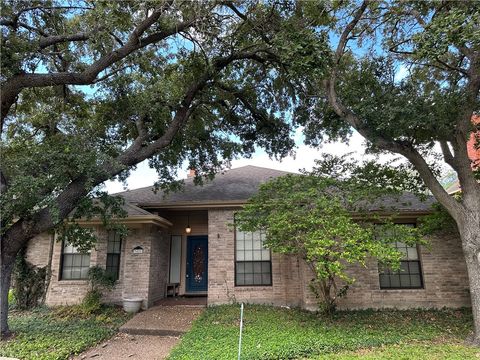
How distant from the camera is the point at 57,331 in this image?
767 cm

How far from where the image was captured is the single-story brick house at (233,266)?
949 cm

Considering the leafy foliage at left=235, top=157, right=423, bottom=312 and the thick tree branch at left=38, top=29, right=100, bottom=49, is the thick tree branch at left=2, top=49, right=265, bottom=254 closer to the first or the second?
the thick tree branch at left=38, top=29, right=100, bottom=49

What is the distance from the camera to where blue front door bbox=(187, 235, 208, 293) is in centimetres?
1260

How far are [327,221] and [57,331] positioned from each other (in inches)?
278

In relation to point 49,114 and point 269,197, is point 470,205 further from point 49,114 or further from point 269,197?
point 49,114

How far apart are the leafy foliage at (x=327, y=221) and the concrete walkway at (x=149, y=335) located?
3.21 meters

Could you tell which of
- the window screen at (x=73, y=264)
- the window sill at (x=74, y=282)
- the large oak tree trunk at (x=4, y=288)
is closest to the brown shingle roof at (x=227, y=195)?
the window screen at (x=73, y=264)

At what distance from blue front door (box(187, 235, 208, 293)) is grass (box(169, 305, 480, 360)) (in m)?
3.42

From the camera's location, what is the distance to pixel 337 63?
865 centimetres

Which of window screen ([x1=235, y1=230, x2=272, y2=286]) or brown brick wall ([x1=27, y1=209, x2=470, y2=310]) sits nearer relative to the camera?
brown brick wall ([x1=27, y1=209, x2=470, y2=310])

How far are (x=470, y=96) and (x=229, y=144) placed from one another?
771cm

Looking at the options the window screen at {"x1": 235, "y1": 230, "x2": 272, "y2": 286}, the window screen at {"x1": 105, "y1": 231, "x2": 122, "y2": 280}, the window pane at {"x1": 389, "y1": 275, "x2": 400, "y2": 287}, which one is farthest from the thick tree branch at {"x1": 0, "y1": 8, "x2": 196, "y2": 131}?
the window pane at {"x1": 389, "y1": 275, "x2": 400, "y2": 287}

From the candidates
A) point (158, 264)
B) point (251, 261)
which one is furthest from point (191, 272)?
point (251, 261)

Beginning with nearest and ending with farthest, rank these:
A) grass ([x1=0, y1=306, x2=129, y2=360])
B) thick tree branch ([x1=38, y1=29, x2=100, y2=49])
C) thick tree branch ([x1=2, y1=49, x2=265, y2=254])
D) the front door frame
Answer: grass ([x1=0, y1=306, x2=129, y2=360]) → thick tree branch ([x1=2, y1=49, x2=265, y2=254]) → thick tree branch ([x1=38, y1=29, x2=100, y2=49]) → the front door frame
